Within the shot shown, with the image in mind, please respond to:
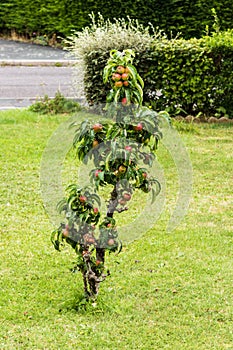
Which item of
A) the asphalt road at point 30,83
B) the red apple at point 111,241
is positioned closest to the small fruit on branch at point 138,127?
the red apple at point 111,241

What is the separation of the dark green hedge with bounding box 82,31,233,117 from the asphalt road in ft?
4.36

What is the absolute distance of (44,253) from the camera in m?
5.46

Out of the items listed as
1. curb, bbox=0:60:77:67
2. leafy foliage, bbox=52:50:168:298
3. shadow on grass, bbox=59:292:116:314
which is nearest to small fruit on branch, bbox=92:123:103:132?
leafy foliage, bbox=52:50:168:298

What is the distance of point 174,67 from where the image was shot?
10.2m

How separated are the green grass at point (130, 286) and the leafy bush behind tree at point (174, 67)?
3.29m

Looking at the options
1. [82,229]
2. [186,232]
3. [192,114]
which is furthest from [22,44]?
[82,229]

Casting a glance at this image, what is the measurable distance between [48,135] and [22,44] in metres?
11.0

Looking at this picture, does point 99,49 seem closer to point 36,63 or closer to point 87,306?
point 87,306

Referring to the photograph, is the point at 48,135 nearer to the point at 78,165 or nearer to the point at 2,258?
the point at 78,165

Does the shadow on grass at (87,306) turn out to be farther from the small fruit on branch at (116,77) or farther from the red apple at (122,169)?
the small fruit on branch at (116,77)

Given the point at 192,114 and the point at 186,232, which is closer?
the point at 186,232

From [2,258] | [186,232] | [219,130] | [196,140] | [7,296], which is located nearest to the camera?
[7,296]

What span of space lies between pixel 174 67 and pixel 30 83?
178 inches

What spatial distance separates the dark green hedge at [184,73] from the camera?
400 inches
